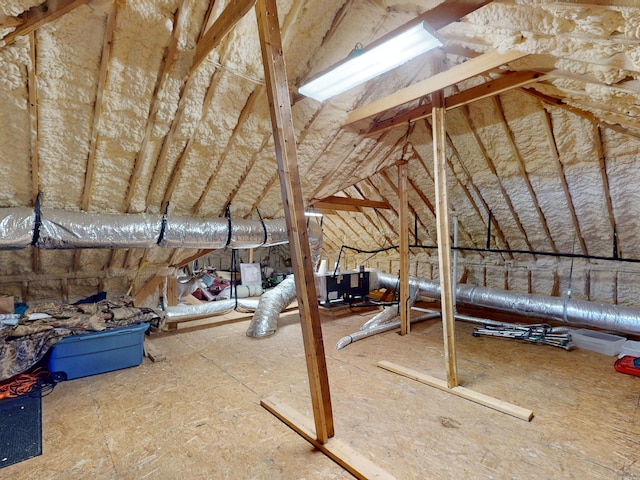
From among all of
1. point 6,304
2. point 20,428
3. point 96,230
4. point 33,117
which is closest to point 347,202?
point 96,230

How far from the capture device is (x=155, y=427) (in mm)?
2250

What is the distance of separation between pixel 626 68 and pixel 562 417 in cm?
238

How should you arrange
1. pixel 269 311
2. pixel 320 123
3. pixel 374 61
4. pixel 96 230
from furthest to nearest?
pixel 269 311, pixel 320 123, pixel 96 230, pixel 374 61

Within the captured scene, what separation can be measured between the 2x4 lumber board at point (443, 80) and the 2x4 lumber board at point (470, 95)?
46cm

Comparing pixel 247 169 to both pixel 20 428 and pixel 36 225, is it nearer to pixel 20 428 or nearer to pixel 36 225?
pixel 36 225

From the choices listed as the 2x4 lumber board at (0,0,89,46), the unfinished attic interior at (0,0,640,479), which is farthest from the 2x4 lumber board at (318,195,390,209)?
the 2x4 lumber board at (0,0,89,46)

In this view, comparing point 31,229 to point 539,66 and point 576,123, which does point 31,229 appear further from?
point 576,123

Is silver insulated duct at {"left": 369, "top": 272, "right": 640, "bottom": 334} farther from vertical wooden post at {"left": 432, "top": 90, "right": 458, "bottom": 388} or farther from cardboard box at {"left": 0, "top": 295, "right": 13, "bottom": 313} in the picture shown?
cardboard box at {"left": 0, "top": 295, "right": 13, "bottom": 313}

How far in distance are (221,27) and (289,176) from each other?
109 centimetres

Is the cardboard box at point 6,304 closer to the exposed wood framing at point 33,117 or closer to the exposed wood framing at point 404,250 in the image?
the exposed wood framing at point 33,117

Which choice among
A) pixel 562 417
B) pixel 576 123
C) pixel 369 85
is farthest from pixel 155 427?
pixel 576 123

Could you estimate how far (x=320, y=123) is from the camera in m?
3.52

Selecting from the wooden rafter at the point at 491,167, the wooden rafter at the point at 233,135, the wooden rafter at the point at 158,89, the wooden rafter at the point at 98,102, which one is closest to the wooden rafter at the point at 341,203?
the wooden rafter at the point at 233,135

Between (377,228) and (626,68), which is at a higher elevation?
(626,68)
